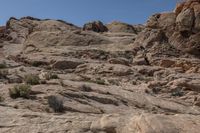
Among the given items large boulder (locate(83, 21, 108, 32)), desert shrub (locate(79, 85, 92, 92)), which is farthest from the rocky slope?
large boulder (locate(83, 21, 108, 32))

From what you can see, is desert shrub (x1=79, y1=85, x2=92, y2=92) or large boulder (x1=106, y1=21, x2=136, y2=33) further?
large boulder (x1=106, y1=21, x2=136, y2=33)

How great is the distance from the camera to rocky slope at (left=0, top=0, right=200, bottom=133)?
35.0ft

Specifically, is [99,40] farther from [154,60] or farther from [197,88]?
[197,88]

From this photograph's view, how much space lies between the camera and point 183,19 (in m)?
32.8

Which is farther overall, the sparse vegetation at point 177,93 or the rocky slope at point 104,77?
the sparse vegetation at point 177,93

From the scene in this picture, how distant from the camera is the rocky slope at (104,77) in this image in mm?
10672

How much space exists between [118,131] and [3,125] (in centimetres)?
312

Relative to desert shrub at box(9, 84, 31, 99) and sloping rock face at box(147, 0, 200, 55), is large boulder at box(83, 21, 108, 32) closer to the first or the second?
sloping rock face at box(147, 0, 200, 55)

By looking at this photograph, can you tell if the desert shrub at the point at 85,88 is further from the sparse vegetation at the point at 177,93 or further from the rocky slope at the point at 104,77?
the sparse vegetation at the point at 177,93

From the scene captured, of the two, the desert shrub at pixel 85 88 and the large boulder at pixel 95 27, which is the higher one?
the large boulder at pixel 95 27

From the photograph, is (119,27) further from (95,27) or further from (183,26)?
(183,26)

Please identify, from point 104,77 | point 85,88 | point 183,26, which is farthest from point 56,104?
point 183,26

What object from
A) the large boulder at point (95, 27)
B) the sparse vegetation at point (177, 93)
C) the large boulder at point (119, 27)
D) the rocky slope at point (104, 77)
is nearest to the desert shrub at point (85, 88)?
the rocky slope at point (104, 77)

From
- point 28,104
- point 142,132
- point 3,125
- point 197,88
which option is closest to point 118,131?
point 142,132
